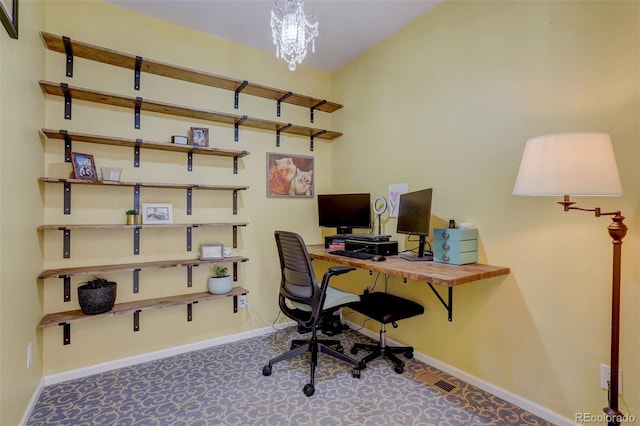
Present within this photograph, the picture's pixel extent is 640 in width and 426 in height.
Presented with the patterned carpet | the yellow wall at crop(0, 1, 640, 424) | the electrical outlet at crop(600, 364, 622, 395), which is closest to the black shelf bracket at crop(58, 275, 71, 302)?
the yellow wall at crop(0, 1, 640, 424)

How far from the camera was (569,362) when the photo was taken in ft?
5.61

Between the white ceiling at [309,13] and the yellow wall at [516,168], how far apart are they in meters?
0.18

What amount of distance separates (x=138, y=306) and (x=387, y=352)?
193 cm

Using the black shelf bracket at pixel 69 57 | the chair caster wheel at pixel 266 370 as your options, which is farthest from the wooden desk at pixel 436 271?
the black shelf bracket at pixel 69 57

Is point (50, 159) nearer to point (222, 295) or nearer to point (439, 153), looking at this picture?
point (222, 295)

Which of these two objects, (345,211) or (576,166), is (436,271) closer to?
(576,166)

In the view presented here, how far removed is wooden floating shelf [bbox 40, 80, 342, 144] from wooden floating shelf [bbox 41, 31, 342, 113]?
29 cm

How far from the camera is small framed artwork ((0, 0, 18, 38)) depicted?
54.0 inches

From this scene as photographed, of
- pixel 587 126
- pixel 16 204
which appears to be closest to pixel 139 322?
pixel 16 204

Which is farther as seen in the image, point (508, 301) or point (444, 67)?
point (444, 67)

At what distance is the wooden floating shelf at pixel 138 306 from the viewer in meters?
2.08

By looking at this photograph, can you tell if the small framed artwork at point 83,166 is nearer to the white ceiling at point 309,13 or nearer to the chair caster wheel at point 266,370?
the white ceiling at point 309,13

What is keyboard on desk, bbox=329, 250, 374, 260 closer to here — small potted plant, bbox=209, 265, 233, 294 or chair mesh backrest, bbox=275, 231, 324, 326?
chair mesh backrest, bbox=275, 231, 324, 326

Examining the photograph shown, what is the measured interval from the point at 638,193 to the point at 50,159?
11.4ft
